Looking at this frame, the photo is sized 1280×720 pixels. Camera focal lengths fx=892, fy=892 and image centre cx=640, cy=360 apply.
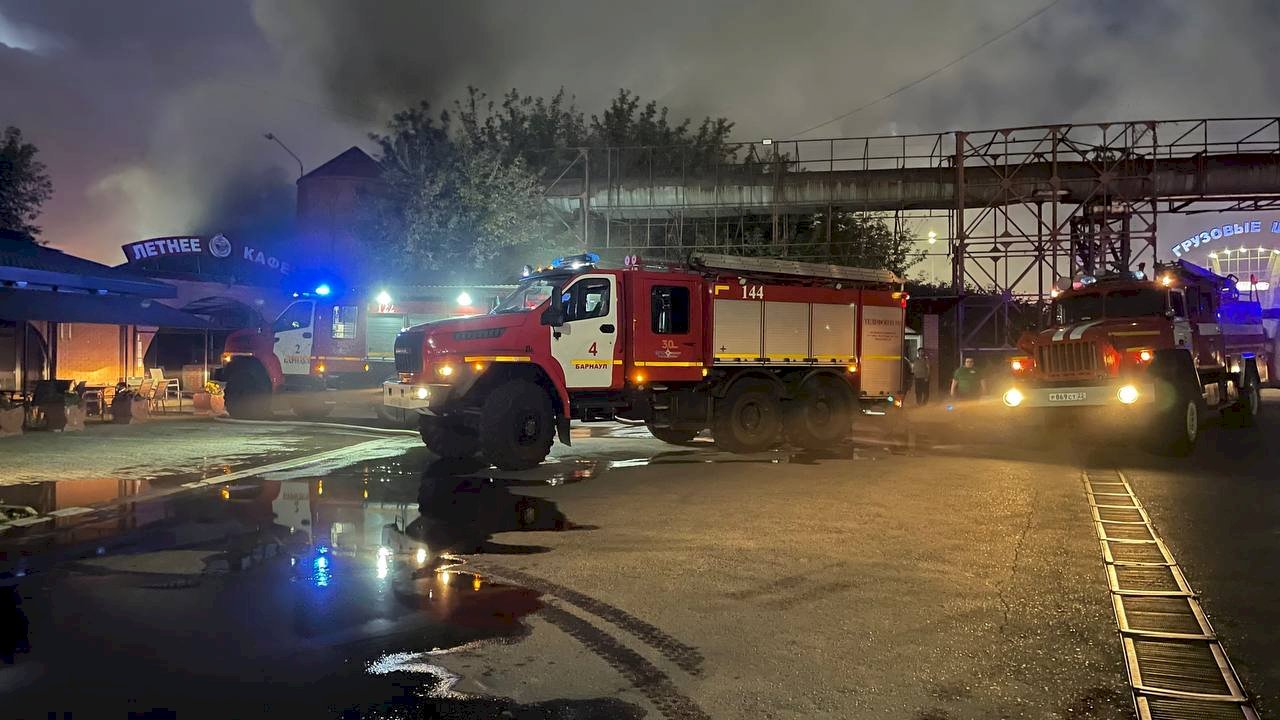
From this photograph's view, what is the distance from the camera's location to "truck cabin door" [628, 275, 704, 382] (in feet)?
44.7

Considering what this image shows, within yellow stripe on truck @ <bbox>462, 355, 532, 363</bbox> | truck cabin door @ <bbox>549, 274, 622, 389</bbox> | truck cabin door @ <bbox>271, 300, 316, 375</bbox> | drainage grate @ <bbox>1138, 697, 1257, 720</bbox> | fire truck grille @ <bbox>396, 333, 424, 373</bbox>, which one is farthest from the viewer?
truck cabin door @ <bbox>271, 300, 316, 375</bbox>

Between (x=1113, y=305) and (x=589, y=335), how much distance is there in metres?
9.27

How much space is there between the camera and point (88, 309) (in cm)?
2116

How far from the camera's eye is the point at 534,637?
5.32 m

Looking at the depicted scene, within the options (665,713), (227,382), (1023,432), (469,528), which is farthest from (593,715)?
(227,382)

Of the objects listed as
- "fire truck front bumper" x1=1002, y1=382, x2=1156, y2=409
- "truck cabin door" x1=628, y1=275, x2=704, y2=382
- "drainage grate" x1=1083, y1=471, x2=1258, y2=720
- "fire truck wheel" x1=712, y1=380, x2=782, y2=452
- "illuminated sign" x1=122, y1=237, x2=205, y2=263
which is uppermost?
"illuminated sign" x1=122, y1=237, x2=205, y2=263

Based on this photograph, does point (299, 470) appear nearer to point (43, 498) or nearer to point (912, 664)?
point (43, 498)

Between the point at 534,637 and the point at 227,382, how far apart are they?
55.0 ft

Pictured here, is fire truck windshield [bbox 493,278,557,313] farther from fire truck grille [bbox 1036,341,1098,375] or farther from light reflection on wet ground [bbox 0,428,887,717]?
fire truck grille [bbox 1036,341,1098,375]

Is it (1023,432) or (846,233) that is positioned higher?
(846,233)

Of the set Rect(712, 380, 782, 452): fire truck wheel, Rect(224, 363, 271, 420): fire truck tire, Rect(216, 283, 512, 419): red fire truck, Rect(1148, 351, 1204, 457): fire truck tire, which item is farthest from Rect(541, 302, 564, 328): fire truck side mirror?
Rect(224, 363, 271, 420): fire truck tire

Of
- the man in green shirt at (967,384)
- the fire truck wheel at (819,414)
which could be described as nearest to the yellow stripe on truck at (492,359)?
the fire truck wheel at (819,414)

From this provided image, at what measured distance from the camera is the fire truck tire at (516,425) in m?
12.1

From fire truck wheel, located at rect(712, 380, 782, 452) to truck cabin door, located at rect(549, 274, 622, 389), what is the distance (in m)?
2.04
